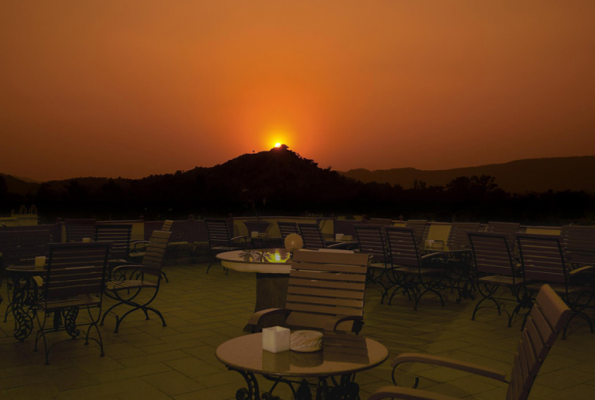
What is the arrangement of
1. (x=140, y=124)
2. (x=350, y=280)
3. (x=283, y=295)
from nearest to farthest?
(x=350, y=280) → (x=283, y=295) → (x=140, y=124)

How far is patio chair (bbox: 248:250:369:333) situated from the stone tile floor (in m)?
0.59

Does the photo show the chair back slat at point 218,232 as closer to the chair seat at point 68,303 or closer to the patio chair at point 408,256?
the patio chair at point 408,256

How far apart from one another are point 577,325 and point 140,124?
15.4m

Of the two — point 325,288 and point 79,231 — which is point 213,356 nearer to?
point 325,288

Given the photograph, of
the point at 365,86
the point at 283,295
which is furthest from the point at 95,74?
the point at 283,295

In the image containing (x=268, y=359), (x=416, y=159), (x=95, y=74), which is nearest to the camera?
(x=268, y=359)

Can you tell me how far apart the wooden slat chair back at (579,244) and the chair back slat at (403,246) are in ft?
6.03

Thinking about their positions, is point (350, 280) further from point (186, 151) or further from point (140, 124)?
point (186, 151)

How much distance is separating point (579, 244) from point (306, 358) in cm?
588

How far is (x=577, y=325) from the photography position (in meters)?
5.41

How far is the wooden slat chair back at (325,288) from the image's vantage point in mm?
3148

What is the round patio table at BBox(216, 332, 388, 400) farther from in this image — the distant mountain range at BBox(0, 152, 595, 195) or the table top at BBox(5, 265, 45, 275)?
the distant mountain range at BBox(0, 152, 595, 195)

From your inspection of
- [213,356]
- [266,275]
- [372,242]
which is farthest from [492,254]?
[213,356]

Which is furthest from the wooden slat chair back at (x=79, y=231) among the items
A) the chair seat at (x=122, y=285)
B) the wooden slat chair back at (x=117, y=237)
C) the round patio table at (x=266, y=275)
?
the round patio table at (x=266, y=275)
